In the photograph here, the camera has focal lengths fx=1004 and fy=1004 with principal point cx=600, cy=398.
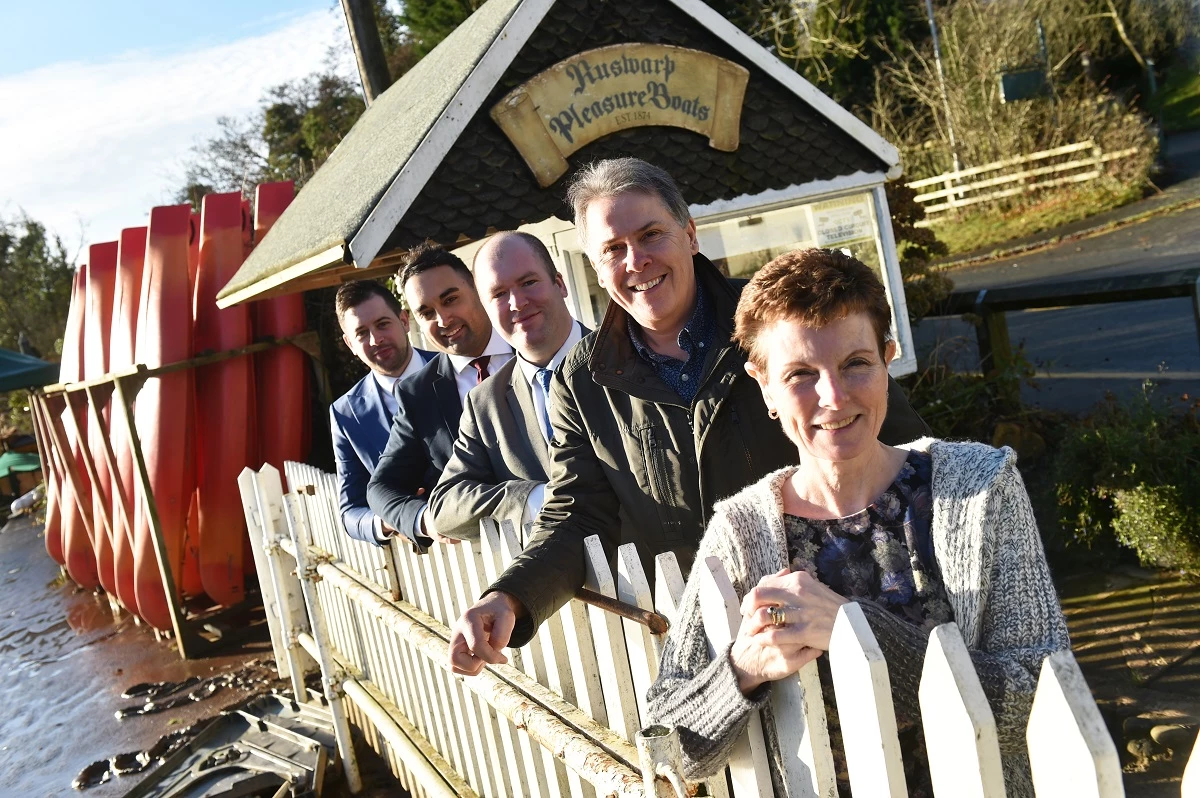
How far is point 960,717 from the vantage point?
129 cm

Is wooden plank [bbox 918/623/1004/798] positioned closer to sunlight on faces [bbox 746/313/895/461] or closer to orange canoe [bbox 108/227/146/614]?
sunlight on faces [bbox 746/313/895/461]

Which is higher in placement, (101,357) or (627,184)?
(101,357)

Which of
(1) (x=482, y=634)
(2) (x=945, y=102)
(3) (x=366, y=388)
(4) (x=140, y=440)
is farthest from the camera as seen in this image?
(2) (x=945, y=102)

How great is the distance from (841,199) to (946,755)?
670cm

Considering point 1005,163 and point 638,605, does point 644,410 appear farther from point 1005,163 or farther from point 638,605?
point 1005,163

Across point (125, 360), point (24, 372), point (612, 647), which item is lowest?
point (612, 647)

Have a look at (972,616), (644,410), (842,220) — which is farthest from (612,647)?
(842,220)

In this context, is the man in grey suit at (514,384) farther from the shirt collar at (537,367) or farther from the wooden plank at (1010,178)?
the wooden plank at (1010,178)

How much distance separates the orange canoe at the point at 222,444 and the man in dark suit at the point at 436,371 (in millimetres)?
5238

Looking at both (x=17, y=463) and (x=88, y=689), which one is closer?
(x=88, y=689)

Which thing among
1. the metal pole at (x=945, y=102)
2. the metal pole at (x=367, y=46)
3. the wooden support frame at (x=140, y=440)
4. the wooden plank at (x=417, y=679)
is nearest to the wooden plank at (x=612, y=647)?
the wooden plank at (x=417, y=679)

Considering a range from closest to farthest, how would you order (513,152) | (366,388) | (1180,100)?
(366,388) < (513,152) < (1180,100)

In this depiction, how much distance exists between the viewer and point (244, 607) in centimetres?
856

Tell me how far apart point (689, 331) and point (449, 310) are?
1.51 meters
